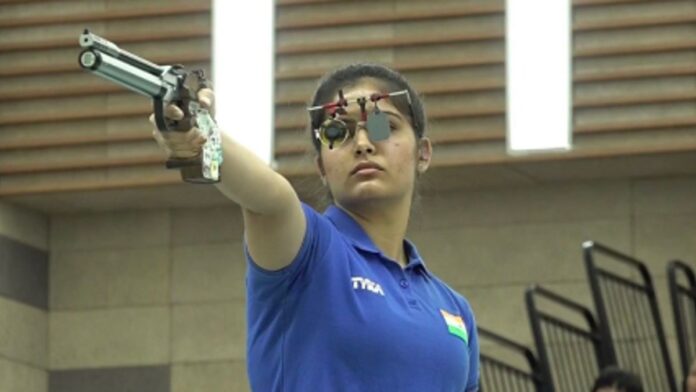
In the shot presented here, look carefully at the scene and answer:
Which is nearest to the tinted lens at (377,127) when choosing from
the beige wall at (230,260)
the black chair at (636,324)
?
the black chair at (636,324)

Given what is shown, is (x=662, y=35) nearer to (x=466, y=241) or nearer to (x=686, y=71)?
(x=686, y=71)

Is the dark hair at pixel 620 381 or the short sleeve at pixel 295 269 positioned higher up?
the short sleeve at pixel 295 269

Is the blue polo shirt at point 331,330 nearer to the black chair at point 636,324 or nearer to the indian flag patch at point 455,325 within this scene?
the indian flag patch at point 455,325

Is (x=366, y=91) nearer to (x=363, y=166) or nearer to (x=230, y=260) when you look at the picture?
(x=363, y=166)

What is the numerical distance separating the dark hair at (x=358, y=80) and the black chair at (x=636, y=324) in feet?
16.0

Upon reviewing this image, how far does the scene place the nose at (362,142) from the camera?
314 cm

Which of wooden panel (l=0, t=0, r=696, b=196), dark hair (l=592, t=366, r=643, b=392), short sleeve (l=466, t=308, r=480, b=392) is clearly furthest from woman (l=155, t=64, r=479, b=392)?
wooden panel (l=0, t=0, r=696, b=196)

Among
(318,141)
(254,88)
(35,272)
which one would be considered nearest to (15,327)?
(35,272)

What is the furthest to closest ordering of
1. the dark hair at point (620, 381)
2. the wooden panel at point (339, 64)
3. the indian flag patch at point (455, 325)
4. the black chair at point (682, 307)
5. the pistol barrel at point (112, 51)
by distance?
1. the wooden panel at point (339, 64)
2. the black chair at point (682, 307)
3. the dark hair at point (620, 381)
4. the indian flag patch at point (455, 325)
5. the pistol barrel at point (112, 51)

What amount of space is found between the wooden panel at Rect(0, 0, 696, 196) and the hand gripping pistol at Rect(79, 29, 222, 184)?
6229 millimetres

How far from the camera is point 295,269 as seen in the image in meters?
3.02

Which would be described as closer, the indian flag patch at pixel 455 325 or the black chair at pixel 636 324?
the indian flag patch at pixel 455 325

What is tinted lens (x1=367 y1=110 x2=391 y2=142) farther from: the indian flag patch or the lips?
the indian flag patch

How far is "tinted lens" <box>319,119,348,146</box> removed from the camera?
3131 mm
